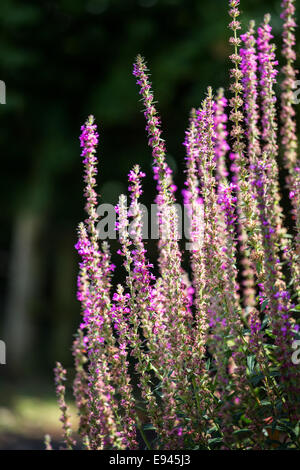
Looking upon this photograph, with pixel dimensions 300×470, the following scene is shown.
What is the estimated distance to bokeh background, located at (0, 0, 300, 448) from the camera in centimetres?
860

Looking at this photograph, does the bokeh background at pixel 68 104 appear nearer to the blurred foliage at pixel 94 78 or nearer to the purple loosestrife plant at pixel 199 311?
the blurred foliage at pixel 94 78

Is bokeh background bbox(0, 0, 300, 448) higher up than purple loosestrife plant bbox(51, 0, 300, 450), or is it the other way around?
bokeh background bbox(0, 0, 300, 448)

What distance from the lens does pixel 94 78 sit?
9.99 meters

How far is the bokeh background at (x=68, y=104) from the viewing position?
8602 millimetres

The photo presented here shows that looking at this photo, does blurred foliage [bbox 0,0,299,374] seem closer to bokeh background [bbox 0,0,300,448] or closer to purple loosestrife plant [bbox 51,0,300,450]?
bokeh background [bbox 0,0,300,448]

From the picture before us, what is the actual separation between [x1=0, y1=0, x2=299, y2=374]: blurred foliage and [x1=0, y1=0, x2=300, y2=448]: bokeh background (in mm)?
18

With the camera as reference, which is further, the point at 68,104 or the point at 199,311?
the point at 68,104

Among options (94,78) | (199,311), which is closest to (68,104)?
(94,78)

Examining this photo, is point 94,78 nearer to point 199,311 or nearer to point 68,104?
point 68,104

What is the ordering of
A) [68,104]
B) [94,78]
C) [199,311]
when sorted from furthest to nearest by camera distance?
[68,104], [94,78], [199,311]

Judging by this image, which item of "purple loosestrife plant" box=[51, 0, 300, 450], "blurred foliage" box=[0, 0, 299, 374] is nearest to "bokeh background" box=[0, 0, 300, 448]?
"blurred foliage" box=[0, 0, 299, 374]

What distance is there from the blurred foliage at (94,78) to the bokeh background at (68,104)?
18 mm

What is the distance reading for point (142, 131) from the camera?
10.6 meters

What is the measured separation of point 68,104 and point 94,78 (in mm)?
643
